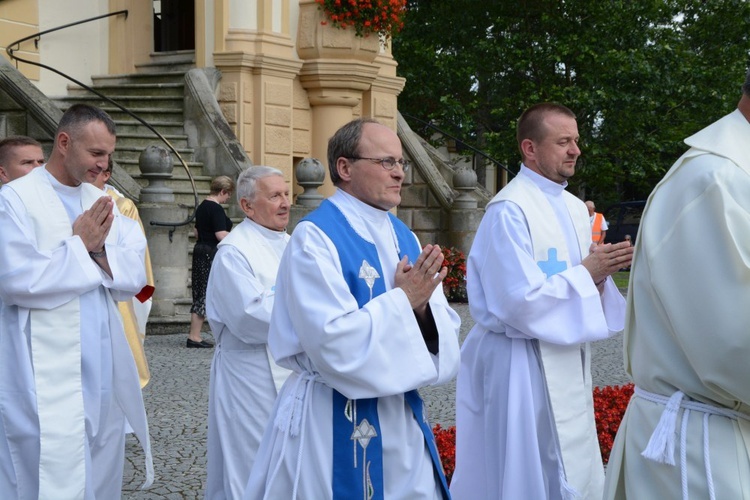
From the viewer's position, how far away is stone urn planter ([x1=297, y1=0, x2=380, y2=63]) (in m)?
16.5

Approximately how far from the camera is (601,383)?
10.1m

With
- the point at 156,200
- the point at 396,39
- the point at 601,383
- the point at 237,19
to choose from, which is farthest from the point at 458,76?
the point at 601,383

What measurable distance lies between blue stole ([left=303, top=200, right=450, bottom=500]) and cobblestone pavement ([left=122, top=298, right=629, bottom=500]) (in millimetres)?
2534

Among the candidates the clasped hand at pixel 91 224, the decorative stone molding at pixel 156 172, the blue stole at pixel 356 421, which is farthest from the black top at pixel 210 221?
the blue stole at pixel 356 421

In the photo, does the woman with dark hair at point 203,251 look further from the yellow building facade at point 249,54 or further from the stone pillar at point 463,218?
the stone pillar at point 463,218

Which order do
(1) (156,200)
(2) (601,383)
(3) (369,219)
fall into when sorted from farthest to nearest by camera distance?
(1) (156,200)
(2) (601,383)
(3) (369,219)

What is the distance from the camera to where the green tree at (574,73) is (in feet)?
73.1

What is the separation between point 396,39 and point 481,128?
3.04m

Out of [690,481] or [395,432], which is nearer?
[690,481]

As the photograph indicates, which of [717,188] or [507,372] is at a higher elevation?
[717,188]

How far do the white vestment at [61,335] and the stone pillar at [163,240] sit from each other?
694cm

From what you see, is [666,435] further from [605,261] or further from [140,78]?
[140,78]

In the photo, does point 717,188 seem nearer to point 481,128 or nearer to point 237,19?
A: point 237,19

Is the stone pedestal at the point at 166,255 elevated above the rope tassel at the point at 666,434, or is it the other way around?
the rope tassel at the point at 666,434
